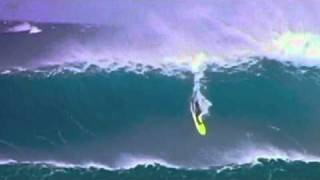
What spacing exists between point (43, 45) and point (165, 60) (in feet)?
1.56

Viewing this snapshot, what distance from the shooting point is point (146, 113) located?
2213mm

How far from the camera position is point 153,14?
2.26m

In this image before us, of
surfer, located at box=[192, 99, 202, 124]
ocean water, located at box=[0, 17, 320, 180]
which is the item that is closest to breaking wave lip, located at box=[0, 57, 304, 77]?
ocean water, located at box=[0, 17, 320, 180]

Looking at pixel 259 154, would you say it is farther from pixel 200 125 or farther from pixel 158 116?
pixel 158 116

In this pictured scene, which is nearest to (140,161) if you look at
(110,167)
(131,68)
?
(110,167)

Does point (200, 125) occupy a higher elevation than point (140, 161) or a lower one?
higher

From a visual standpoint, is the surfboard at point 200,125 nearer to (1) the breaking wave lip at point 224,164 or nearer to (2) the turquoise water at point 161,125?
(2) the turquoise water at point 161,125

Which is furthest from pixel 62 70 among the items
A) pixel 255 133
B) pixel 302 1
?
pixel 302 1

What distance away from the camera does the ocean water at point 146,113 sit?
219 cm

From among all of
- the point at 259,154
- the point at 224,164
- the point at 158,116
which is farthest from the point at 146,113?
the point at 259,154

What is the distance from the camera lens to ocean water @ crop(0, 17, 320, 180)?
7.20 ft

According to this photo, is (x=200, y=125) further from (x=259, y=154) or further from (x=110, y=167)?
(x=110, y=167)

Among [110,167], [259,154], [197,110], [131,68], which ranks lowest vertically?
[110,167]

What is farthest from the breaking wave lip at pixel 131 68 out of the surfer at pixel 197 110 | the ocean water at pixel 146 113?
the surfer at pixel 197 110
